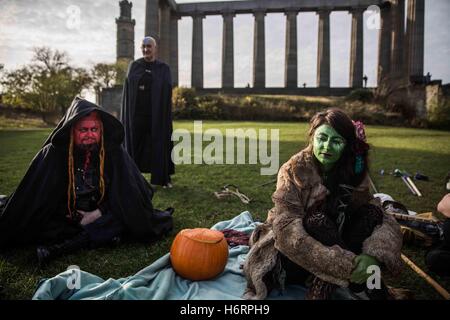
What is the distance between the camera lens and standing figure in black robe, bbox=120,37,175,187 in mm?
6566

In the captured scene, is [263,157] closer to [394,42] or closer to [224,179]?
[224,179]

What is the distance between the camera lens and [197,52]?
132 ft

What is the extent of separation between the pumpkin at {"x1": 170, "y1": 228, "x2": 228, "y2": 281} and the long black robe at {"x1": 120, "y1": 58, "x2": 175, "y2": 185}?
3.65m

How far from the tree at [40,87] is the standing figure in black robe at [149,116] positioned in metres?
→ 30.0

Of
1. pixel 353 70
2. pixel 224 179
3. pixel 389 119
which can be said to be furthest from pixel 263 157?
pixel 353 70

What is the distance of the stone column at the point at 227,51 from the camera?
39250 millimetres

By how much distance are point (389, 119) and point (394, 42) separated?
54.9 ft

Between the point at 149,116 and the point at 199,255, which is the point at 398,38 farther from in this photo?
the point at 199,255

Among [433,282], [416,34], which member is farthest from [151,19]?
[433,282]

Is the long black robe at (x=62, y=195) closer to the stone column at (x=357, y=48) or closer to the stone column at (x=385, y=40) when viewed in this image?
the stone column at (x=357, y=48)

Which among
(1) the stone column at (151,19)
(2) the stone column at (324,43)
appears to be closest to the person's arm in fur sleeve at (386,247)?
(1) the stone column at (151,19)

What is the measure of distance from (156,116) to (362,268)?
5272 millimetres
